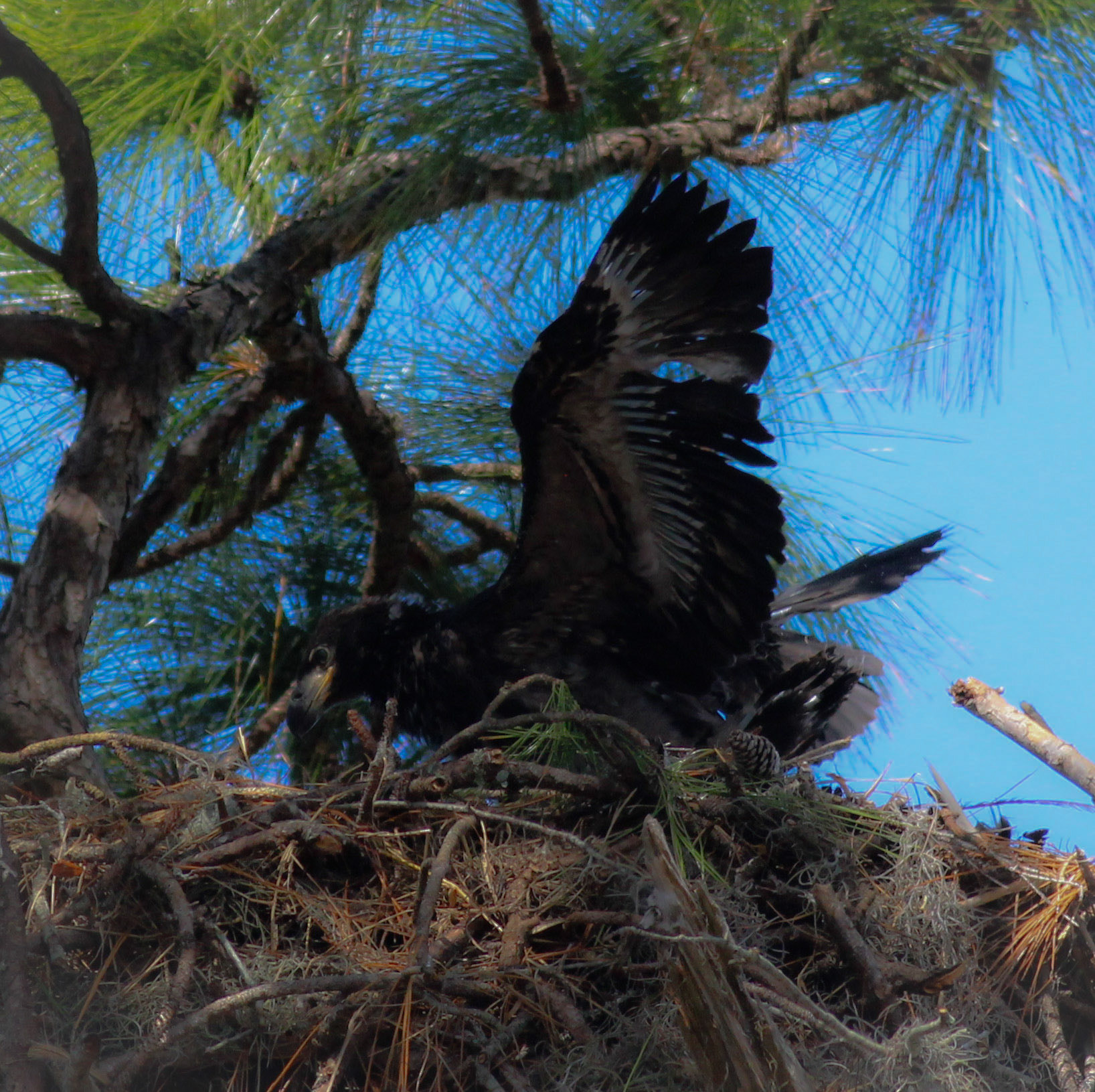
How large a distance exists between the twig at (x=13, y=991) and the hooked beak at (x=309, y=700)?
141cm

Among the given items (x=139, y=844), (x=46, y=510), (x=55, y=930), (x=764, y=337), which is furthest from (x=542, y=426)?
(x=55, y=930)

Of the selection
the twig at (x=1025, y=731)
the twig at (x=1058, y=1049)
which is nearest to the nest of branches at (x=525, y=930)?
the twig at (x=1058, y=1049)

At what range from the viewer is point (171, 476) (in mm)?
2986

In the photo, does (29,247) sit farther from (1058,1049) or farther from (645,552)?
(1058,1049)

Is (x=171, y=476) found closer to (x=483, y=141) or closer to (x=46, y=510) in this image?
(x=46, y=510)

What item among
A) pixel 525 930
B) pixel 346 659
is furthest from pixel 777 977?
pixel 346 659

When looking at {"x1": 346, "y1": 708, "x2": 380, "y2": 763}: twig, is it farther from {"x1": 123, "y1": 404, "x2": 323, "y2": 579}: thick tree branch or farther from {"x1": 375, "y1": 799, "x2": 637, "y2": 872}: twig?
{"x1": 123, "y1": 404, "x2": 323, "y2": 579}: thick tree branch

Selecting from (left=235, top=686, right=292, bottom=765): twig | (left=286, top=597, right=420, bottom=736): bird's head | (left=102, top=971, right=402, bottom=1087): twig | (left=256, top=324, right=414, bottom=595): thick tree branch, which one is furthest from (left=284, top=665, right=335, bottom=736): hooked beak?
(left=102, top=971, right=402, bottom=1087): twig

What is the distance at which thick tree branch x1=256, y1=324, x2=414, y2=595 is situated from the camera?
122 inches

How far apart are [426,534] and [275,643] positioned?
0.65 m

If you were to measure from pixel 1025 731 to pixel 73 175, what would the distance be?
2.10 meters

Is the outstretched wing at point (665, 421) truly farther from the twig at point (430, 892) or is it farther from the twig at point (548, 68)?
the twig at point (430, 892)

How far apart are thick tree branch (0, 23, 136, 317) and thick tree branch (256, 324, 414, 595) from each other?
51 cm

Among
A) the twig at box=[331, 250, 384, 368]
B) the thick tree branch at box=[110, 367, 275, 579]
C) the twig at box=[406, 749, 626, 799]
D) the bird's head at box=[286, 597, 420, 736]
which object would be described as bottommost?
the twig at box=[406, 749, 626, 799]
